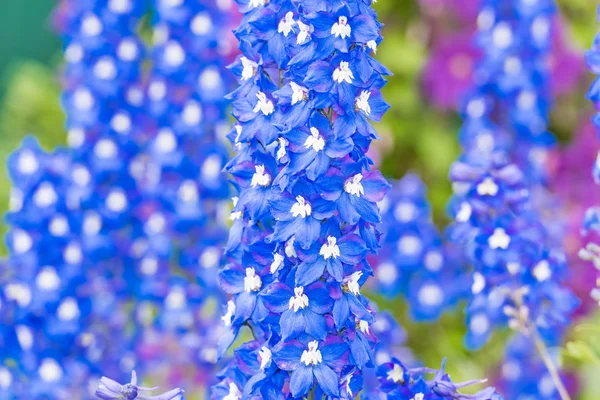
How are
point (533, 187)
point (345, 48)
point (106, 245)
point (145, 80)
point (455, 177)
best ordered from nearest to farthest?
point (345, 48) → point (455, 177) → point (106, 245) → point (533, 187) → point (145, 80)

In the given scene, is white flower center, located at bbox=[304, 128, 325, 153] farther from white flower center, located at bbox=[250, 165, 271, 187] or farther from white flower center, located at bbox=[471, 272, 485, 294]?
white flower center, located at bbox=[471, 272, 485, 294]

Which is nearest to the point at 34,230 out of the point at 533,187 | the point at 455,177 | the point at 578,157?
the point at 455,177

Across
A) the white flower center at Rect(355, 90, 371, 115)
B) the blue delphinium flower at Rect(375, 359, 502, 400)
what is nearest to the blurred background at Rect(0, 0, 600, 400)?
the blue delphinium flower at Rect(375, 359, 502, 400)

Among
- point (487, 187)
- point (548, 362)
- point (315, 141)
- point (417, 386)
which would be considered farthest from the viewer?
point (487, 187)

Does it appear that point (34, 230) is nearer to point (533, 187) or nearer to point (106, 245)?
point (106, 245)

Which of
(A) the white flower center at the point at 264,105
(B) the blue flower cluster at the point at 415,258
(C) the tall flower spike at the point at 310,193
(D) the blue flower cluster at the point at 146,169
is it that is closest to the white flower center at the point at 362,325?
(C) the tall flower spike at the point at 310,193

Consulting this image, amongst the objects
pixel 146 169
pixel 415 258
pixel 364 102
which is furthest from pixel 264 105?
pixel 146 169

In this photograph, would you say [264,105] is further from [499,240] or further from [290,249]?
[499,240]
